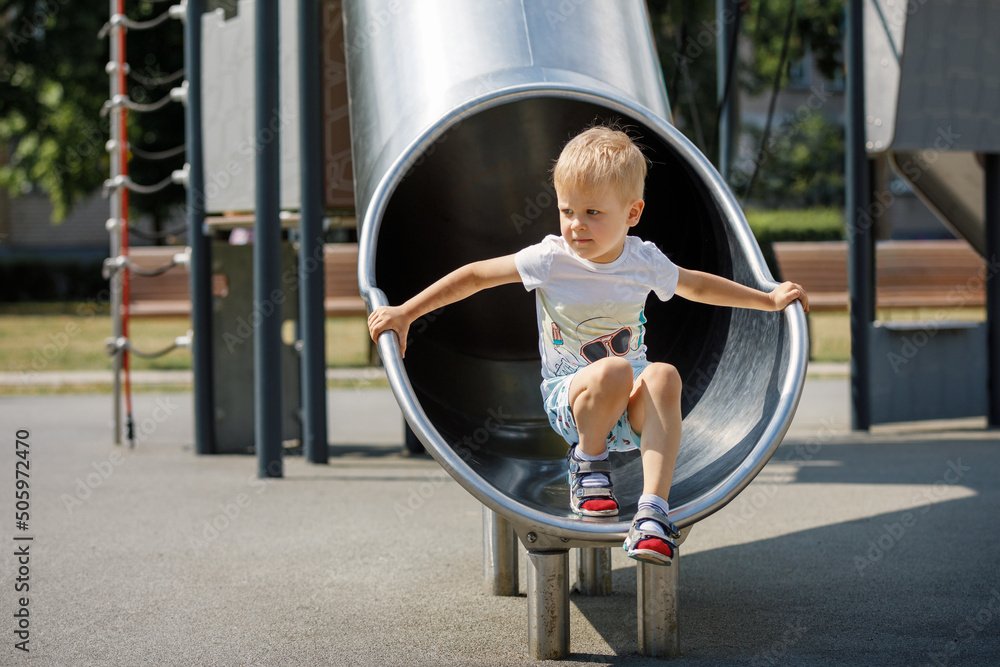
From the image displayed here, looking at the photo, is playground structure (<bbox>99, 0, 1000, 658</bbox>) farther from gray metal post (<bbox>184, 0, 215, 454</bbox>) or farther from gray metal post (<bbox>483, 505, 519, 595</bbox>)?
gray metal post (<bbox>184, 0, 215, 454</bbox>)

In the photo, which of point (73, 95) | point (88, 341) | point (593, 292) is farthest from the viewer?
point (73, 95)

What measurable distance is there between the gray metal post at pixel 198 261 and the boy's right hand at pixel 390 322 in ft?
13.1

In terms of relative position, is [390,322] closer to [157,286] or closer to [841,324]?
[841,324]

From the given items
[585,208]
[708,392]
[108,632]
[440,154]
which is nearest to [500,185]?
[440,154]

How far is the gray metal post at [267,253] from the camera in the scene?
5.75 metres

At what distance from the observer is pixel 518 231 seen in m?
4.90

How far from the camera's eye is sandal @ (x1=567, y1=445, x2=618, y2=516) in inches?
114

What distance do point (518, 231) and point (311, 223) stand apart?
1.76m

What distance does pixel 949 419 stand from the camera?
7.51m

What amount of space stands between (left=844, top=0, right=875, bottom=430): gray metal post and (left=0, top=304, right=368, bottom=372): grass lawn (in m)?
5.96

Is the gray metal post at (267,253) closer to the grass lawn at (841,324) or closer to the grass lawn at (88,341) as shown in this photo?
the grass lawn at (88,341)

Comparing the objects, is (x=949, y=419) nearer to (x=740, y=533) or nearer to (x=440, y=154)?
(x=740, y=533)

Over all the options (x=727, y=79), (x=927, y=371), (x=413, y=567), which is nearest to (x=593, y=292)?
(x=413, y=567)

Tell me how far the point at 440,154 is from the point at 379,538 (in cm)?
169
